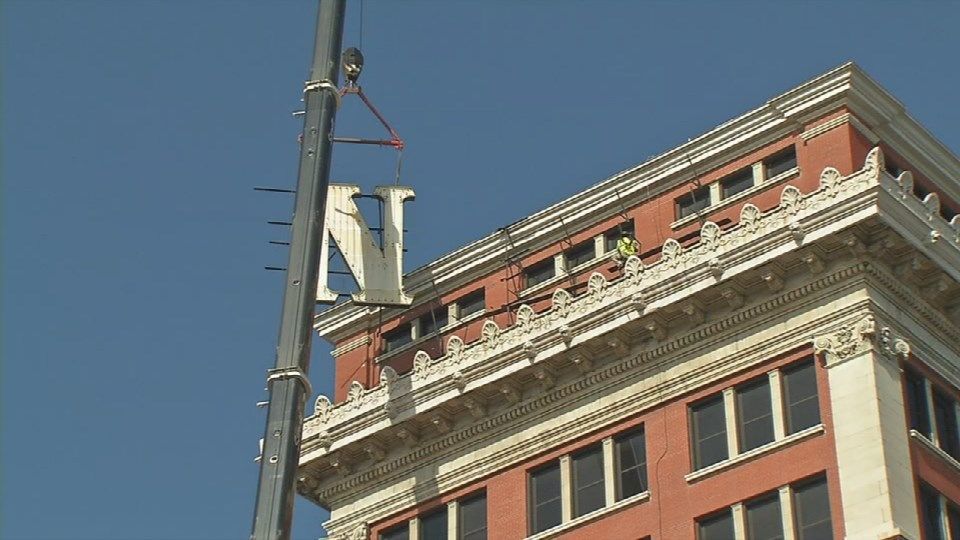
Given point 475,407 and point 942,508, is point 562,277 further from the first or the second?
point 942,508

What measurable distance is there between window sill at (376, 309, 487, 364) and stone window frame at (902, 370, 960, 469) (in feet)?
50.9

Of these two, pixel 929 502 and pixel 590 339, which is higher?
pixel 590 339

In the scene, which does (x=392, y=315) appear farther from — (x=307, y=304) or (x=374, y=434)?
(x=307, y=304)

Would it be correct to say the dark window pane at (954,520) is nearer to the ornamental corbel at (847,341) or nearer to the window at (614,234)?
the ornamental corbel at (847,341)

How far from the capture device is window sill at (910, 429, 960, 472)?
56.5 m

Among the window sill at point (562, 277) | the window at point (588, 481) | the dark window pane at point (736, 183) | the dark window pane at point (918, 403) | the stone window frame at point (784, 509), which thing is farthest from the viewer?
the window sill at point (562, 277)

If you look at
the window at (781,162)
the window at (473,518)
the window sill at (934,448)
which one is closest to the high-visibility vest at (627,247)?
the window at (781,162)

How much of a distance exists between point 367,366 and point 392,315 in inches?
77.1

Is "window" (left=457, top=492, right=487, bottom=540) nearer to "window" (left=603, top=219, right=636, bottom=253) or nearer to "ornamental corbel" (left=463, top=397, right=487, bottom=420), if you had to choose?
"ornamental corbel" (left=463, top=397, right=487, bottom=420)

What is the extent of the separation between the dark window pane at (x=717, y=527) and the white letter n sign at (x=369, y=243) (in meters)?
13.8

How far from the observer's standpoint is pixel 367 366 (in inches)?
2798

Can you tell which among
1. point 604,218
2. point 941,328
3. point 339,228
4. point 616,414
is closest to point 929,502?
point 941,328

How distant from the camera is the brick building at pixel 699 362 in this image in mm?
56969

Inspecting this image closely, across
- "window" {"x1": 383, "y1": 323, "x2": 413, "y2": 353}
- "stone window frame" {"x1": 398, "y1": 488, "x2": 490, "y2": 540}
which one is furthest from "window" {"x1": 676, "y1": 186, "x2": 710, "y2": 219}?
"window" {"x1": 383, "y1": 323, "x2": 413, "y2": 353}
